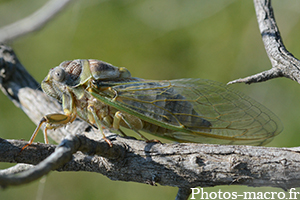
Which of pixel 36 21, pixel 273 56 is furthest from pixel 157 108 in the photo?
pixel 36 21

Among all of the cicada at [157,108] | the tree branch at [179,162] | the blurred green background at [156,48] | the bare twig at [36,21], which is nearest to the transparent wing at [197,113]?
the cicada at [157,108]

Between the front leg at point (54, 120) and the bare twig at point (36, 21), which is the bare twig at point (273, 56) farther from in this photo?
the bare twig at point (36, 21)

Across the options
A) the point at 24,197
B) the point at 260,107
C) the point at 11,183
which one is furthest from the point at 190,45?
the point at 11,183

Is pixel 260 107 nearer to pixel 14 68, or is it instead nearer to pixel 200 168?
pixel 200 168

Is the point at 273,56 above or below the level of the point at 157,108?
above

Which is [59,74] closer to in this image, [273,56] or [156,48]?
[273,56]

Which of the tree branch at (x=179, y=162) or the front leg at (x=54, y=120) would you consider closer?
the tree branch at (x=179, y=162)
